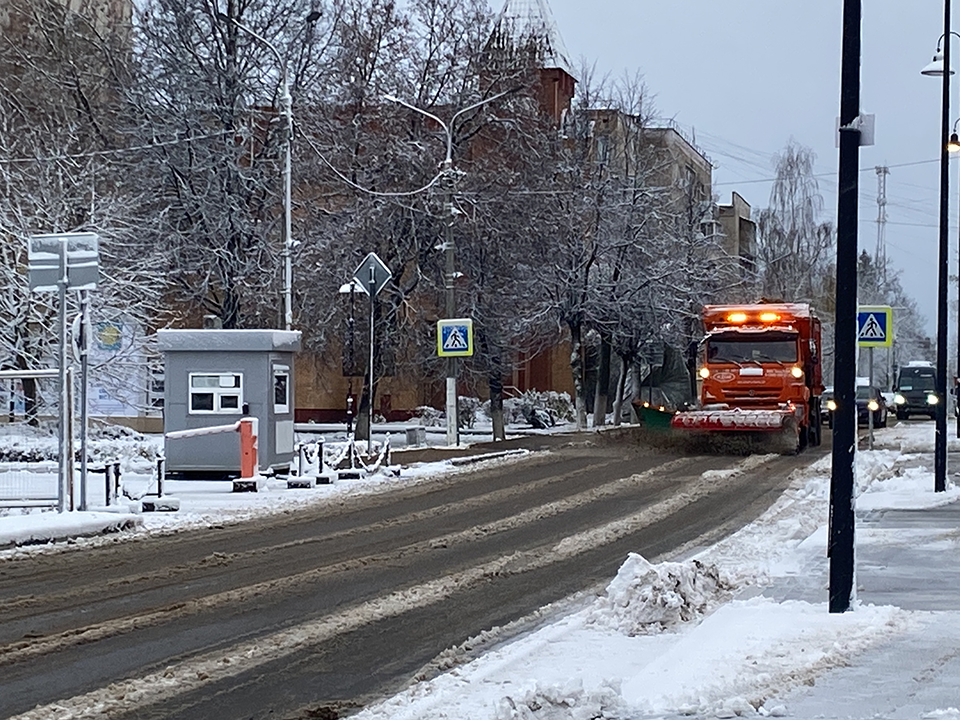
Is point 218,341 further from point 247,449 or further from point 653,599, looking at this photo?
point 653,599

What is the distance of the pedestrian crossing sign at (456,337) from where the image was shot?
3073 cm

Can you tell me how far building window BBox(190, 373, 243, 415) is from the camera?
23938mm

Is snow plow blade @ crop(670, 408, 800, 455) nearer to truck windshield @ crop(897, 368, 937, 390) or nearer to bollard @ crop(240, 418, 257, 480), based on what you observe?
bollard @ crop(240, 418, 257, 480)

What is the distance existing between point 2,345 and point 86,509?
52.2 feet

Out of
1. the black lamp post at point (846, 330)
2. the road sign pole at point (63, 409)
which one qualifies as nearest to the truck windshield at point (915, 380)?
the road sign pole at point (63, 409)

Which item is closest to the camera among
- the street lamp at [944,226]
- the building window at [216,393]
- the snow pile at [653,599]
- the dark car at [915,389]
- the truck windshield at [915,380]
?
the snow pile at [653,599]

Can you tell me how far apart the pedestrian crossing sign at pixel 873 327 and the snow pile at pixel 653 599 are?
14.4 m

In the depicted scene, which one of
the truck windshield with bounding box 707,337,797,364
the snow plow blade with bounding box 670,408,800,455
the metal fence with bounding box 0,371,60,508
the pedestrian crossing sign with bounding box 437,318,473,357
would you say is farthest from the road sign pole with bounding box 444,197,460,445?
the metal fence with bounding box 0,371,60,508

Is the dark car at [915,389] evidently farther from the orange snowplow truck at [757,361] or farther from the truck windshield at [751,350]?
the truck windshield at [751,350]

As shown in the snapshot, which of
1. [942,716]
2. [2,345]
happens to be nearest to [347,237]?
[2,345]

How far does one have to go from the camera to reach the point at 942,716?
7.10 metres

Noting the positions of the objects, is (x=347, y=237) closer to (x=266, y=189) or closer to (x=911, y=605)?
(x=266, y=189)

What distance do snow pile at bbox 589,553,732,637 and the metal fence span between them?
29.5 feet

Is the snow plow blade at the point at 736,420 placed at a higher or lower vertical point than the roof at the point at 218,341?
lower
